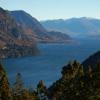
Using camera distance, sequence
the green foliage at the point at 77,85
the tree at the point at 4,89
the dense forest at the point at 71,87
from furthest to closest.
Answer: the tree at the point at 4,89
the dense forest at the point at 71,87
the green foliage at the point at 77,85

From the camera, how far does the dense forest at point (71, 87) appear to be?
186 feet

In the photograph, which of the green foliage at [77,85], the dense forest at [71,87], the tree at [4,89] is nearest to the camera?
the green foliage at [77,85]

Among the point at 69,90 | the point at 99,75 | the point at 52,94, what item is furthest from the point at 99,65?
the point at 52,94

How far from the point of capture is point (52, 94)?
68.2m

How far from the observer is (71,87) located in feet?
206

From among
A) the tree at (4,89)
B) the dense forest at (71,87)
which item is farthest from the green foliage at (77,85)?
the tree at (4,89)

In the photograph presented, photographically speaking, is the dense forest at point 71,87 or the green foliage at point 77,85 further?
the dense forest at point 71,87

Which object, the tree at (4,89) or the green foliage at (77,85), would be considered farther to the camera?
the tree at (4,89)

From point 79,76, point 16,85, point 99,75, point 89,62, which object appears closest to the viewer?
point 99,75

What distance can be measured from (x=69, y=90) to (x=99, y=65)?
24.8ft

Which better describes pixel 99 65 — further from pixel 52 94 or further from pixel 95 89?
pixel 52 94

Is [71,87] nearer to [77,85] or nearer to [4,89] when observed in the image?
[77,85]

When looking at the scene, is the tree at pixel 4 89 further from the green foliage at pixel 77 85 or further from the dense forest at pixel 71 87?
the green foliage at pixel 77 85

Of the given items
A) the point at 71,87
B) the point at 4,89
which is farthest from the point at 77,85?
the point at 4,89
